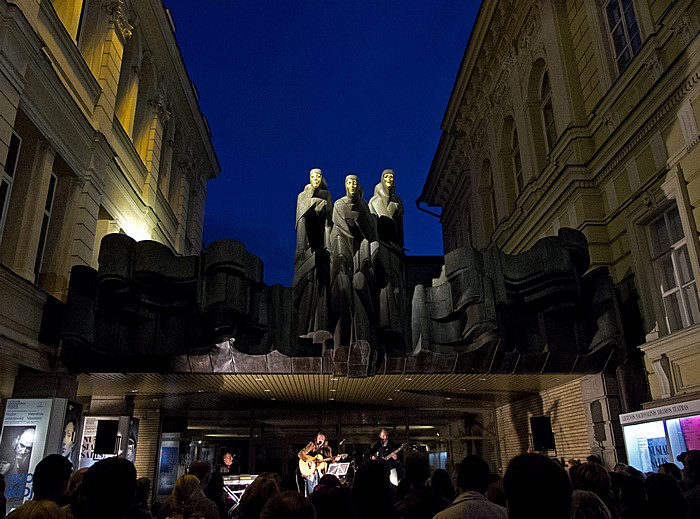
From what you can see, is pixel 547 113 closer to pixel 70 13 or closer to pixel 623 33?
pixel 623 33

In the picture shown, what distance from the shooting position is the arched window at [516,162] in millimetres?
19500

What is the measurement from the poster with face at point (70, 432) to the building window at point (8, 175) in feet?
11.9

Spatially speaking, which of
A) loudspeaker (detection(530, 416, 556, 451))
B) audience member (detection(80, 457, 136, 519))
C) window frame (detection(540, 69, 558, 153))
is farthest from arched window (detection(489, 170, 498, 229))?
audience member (detection(80, 457, 136, 519))

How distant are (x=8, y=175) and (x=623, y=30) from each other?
13411 mm

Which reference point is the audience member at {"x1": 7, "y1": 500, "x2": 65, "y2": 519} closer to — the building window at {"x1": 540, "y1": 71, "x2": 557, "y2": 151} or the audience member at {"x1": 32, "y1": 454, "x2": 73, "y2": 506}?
the audience member at {"x1": 32, "y1": 454, "x2": 73, "y2": 506}

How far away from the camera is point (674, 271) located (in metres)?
11.1

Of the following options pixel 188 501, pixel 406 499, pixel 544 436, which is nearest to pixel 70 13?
pixel 188 501

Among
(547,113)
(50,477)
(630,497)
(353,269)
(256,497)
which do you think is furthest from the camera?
(547,113)

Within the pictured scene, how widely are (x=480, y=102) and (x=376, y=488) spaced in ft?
68.0

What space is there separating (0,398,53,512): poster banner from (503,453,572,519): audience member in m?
9.91

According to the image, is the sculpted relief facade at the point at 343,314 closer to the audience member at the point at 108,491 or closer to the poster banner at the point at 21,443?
the poster banner at the point at 21,443

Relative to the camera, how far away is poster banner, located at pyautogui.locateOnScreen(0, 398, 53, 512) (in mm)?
9891

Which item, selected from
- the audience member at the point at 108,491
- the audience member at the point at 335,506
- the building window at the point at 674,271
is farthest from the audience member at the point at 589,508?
the building window at the point at 674,271

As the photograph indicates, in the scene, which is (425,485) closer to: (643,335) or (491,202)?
(643,335)
